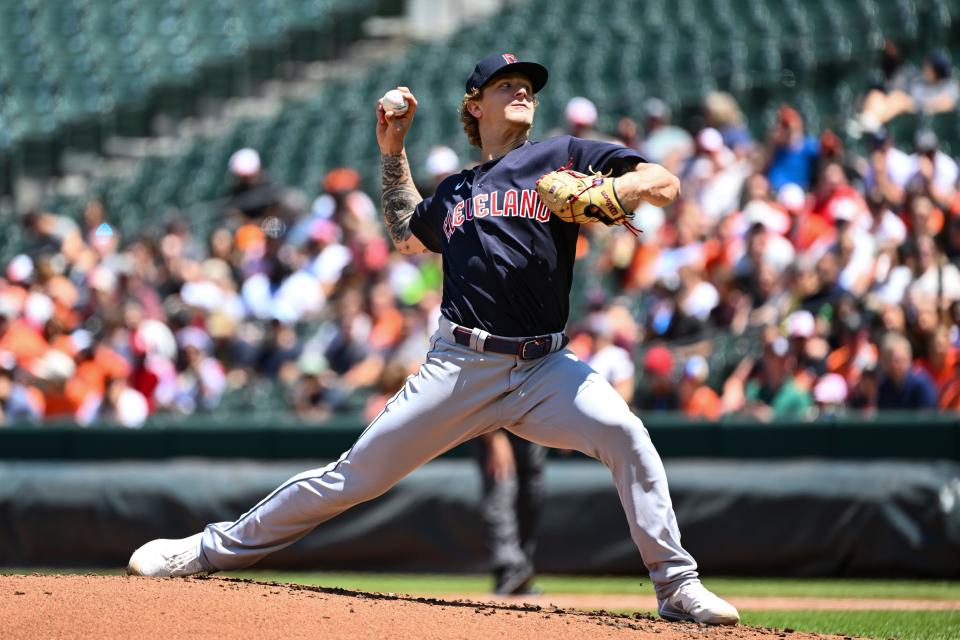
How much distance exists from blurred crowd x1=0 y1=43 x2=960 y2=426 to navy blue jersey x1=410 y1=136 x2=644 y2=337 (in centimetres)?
393

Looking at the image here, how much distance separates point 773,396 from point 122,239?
7.41 meters

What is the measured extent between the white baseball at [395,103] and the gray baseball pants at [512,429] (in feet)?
2.61

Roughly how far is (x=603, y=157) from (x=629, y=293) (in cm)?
605

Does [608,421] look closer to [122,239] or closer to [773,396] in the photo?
[773,396]

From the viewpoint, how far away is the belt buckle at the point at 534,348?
15.2 feet

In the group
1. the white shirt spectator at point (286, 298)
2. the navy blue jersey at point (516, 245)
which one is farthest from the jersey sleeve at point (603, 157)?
the white shirt spectator at point (286, 298)

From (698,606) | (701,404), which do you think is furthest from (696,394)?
(698,606)

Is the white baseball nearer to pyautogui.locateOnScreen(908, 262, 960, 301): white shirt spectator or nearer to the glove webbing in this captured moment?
the glove webbing

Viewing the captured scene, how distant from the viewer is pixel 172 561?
502cm

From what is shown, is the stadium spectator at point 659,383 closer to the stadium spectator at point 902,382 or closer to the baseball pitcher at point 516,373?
the stadium spectator at point 902,382

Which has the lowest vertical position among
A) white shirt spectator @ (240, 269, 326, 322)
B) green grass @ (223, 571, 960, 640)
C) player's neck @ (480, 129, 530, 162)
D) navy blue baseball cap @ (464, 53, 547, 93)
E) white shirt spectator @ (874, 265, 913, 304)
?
green grass @ (223, 571, 960, 640)

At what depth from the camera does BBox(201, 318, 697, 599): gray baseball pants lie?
15.1ft

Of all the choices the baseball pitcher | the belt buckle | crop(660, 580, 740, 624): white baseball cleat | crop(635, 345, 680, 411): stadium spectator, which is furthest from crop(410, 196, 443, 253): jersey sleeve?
crop(635, 345, 680, 411): stadium spectator

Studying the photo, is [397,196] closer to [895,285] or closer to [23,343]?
[895,285]
